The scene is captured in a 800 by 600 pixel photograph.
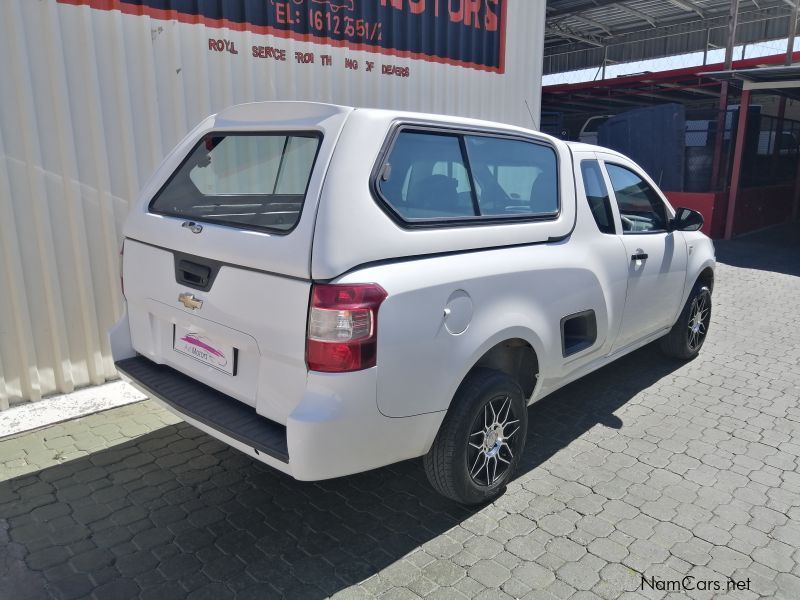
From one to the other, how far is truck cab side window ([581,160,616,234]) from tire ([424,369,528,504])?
4.40 feet

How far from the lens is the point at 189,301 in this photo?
2770mm

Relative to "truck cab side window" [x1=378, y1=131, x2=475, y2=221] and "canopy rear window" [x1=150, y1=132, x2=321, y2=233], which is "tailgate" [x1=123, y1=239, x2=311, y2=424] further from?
"truck cab side window" [x1=378, y1=131, x2=475, y2=221]

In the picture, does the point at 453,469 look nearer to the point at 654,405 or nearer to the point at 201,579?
the point at 201,579

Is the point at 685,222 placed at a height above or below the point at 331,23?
below

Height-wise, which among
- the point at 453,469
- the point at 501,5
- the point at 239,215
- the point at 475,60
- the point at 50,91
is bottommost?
the point at 453,469

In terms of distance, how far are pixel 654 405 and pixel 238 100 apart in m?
3.95

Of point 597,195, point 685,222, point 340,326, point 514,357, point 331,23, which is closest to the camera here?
point 340,326

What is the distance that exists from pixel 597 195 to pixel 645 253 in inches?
23.7

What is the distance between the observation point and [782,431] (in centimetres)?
401

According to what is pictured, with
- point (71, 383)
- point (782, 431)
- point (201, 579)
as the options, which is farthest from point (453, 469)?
point (71, 383)

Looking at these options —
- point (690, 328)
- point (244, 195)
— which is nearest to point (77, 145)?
point (244, 195)

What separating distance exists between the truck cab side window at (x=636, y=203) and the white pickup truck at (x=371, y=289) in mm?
328

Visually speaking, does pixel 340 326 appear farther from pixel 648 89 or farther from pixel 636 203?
pixel 648 89

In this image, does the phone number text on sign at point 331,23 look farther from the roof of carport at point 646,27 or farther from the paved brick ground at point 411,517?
the roof of carport at point 646,27
